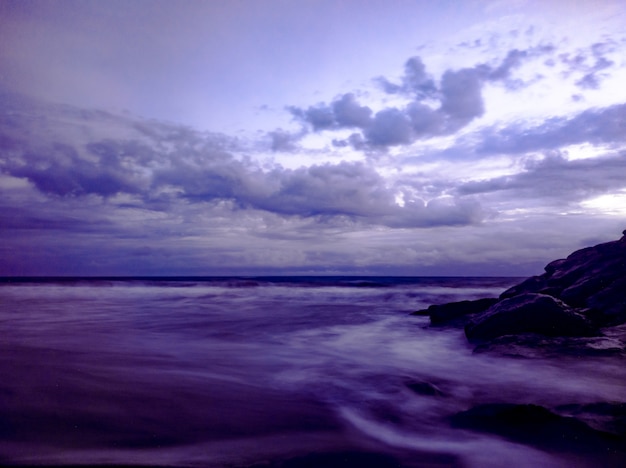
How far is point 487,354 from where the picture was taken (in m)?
9.02

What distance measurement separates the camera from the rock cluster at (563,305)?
9789 mm

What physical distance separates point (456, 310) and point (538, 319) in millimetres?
5461

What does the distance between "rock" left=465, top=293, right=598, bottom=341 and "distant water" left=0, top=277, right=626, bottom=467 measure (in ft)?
4.01

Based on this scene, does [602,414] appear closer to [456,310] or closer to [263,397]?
[263,397]

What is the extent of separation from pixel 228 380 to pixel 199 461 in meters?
3.29

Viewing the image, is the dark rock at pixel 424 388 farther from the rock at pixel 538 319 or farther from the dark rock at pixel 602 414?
the rock at pixel 538 319

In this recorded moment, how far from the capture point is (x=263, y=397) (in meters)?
6.21

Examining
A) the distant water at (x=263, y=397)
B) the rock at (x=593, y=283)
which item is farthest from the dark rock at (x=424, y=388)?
the rock at (x=593, y=283)

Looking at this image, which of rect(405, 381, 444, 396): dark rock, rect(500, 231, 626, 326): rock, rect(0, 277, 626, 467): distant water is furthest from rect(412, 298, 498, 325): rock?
rect(405, 381, 444, 396): dark rock

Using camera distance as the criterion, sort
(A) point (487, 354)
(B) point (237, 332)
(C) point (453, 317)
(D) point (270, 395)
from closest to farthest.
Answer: (D) point (270, 395) < (A) point (487, 354) < (B) point (237, 332) < (C) point (453, 317)

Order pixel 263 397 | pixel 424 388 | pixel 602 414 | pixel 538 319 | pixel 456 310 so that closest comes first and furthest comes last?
pixel 602 414 → pixel 263 397 → pixel 424 388 → pixel 538 319 → pixel 456 310

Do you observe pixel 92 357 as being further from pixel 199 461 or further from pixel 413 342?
pixel 413 342

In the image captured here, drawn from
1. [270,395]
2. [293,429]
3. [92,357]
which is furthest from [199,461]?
[92,357]

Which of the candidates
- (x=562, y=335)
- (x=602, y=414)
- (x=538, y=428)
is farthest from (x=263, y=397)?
(x=562, y=335)
